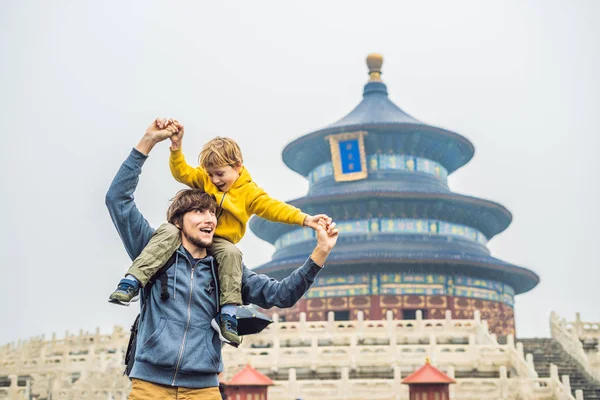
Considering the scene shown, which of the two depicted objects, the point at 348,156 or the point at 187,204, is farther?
the point at 348,156

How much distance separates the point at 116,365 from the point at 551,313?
13341 millimetres

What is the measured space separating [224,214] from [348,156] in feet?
105

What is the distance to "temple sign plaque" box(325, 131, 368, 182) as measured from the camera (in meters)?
36.2

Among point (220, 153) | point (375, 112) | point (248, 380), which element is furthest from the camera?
point (375, 112)

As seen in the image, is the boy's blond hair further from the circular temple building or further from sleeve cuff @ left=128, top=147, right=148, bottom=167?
the circular temple building

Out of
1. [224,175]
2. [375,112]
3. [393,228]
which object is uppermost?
[375,112]

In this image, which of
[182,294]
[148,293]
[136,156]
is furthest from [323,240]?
[136,156]

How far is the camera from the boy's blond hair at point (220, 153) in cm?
437

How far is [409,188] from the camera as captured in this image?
3519 centimetres

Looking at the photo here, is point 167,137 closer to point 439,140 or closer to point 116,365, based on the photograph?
point 116,365

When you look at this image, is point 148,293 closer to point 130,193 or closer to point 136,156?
point 130,193

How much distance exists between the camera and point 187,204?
14.1 ft

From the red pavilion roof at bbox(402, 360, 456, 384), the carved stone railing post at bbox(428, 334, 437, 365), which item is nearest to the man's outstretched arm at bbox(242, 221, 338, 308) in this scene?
the red pavilion roof at bbox(402, 360, 456, 384)

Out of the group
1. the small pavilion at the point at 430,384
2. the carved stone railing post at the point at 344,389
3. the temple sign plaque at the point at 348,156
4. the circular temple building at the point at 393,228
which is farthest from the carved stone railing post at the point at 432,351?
the temple sign plaque at the point at 348,156
